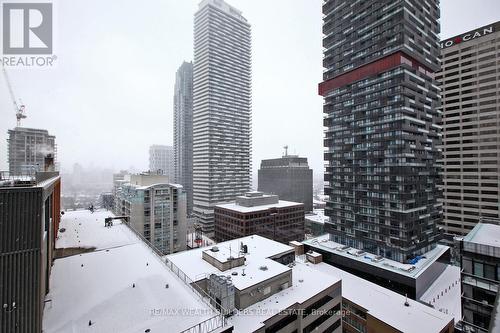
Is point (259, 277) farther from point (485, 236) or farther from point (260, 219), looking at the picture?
point (260, 219)

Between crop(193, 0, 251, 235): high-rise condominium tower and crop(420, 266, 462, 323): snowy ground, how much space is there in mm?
83274

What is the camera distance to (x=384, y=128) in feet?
191

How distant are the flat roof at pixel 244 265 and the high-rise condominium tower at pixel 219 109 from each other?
70.5 meters

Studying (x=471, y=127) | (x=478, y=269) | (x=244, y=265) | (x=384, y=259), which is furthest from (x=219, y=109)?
(x=478, y=269)

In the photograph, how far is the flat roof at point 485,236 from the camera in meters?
30.8

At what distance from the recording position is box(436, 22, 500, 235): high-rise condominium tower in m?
77.7

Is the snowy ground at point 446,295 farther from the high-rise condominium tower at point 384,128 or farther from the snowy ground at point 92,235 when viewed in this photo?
the snowy ground at point 92,235

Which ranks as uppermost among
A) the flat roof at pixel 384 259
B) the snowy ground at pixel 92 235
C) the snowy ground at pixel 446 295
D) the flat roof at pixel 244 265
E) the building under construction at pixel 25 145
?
the building under construction at pixel 25 145

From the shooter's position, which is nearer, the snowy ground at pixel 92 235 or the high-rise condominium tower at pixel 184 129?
the snowy ground at pixel 92 235

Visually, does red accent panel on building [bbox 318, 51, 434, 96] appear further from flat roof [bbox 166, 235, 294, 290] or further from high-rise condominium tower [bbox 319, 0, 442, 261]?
flat roof [bbox 166, 235, 294, 290]

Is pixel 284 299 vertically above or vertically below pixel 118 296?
below

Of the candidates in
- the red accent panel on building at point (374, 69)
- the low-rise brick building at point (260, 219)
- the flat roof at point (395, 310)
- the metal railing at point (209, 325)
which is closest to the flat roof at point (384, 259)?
the flat roof at point (395, 310)

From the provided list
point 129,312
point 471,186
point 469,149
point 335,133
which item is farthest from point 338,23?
point 129,312

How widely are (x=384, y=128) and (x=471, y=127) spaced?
53.1 meters
